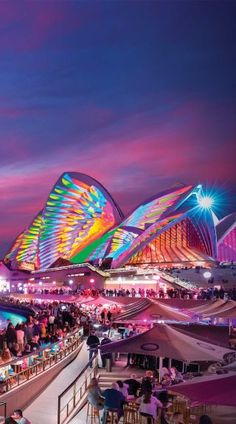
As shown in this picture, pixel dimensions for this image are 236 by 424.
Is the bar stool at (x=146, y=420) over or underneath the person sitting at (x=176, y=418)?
over

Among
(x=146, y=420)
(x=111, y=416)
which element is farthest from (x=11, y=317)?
(x=146, y=420)

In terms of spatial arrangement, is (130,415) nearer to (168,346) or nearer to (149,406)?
(149,406)

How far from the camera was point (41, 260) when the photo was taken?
6225 cm

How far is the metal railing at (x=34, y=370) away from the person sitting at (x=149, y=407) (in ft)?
7.76

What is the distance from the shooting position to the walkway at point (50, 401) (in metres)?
8.50

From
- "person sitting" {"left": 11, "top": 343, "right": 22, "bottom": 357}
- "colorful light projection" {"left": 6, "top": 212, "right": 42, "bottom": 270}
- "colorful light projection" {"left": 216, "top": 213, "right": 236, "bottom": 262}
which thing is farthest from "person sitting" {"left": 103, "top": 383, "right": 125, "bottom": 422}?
"colorful light projection" {"left": 6, "top": 212, "right": 42, "bottom": 270}

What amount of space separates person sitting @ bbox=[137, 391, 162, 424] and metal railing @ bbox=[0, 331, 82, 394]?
2366mm

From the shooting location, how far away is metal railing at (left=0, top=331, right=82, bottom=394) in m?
8.53

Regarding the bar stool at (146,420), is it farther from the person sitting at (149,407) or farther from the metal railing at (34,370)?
the metal railing at (34,370)

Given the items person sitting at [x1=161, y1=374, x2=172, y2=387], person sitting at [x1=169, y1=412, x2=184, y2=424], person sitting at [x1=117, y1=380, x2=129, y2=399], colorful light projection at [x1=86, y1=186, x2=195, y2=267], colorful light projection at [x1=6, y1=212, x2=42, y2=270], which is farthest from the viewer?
colorful light projection at [x1=6, y1=212, x2=42, y2=270]

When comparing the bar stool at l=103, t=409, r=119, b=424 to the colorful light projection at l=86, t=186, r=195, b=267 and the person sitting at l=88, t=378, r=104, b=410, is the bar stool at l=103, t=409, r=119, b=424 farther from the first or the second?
the colorful light projection at l=86, t=186, r=195, b=267

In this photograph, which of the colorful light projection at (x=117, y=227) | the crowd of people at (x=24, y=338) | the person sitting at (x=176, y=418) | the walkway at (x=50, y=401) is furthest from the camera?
the colorful light projection at (x=117, y=227)

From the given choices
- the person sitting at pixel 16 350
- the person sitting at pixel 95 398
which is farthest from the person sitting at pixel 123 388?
the person sitting at pixel 16 350

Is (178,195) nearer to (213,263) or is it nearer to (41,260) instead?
(213,263)
